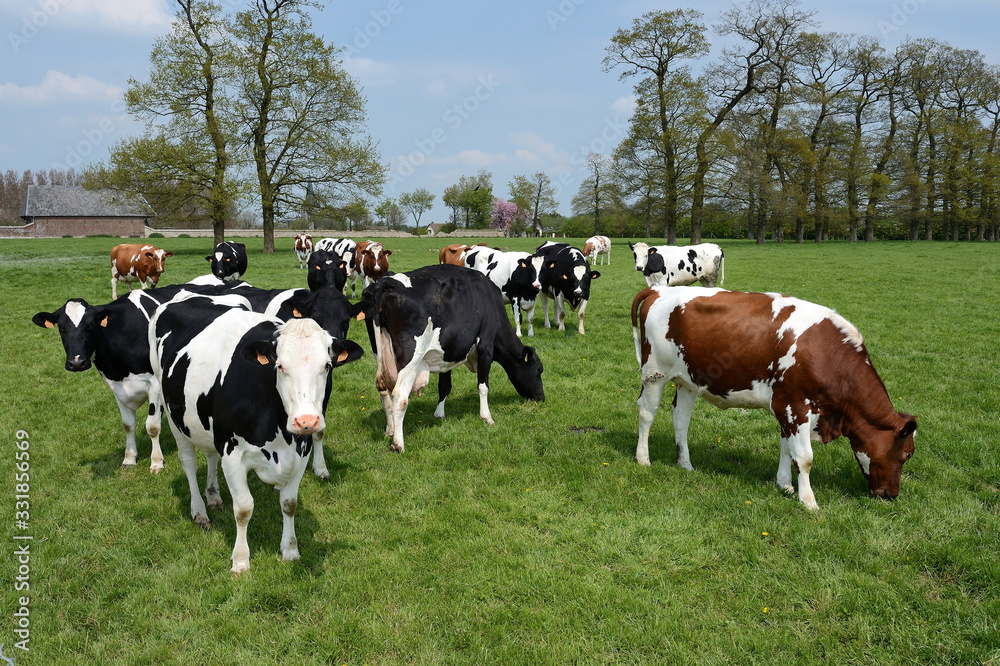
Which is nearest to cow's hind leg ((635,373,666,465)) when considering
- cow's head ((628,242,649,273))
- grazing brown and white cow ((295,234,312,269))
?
cow's head ((628,242,649,273))

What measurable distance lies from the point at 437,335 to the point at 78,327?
3.88 metres

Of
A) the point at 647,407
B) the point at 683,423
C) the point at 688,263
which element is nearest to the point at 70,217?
the point at 688,263

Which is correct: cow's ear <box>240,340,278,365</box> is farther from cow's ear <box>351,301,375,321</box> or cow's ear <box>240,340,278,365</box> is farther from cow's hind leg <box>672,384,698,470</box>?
cow's hind leg <box>672,384,698,470</box>

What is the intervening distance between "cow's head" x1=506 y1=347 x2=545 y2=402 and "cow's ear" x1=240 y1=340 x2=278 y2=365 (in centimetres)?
471

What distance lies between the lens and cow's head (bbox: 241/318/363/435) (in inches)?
152

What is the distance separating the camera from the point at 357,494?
5.73 meters

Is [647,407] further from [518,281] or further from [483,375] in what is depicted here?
[518,281]

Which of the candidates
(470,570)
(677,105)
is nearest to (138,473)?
(470,570)

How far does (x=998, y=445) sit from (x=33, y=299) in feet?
75.5

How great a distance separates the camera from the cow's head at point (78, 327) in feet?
20.2

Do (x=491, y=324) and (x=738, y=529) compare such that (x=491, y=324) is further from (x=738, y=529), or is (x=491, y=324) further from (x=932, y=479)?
(x=932, y=479)

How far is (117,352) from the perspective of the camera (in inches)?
246

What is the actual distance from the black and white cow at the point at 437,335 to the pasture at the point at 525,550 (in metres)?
0.55

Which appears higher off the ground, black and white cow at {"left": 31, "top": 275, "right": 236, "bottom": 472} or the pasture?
black and white cow at {"left": 31, "top": 275, "right": 236, "bottom": 472}
